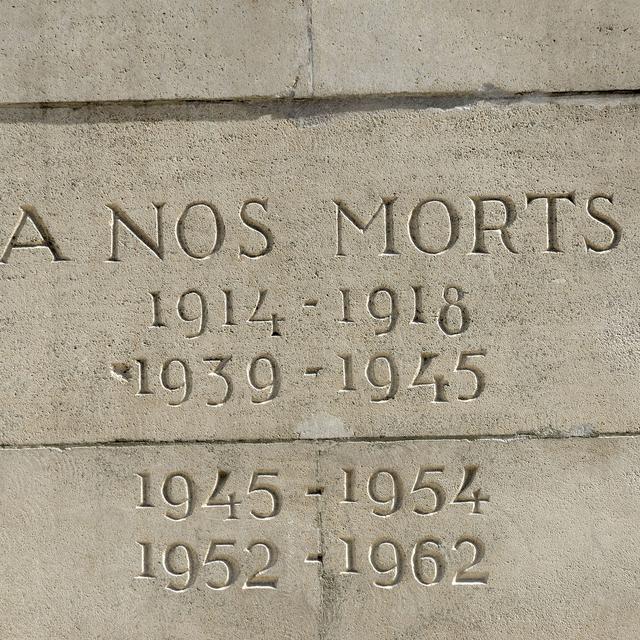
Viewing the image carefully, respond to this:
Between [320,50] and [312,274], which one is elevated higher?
[320,50]

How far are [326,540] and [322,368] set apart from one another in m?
0.65

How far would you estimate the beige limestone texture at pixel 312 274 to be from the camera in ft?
10.6

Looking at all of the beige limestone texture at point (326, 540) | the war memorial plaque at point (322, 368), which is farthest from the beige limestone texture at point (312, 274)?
the beige limestone texture at point (326, 540)

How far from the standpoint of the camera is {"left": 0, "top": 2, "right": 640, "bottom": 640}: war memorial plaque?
323 centimetres

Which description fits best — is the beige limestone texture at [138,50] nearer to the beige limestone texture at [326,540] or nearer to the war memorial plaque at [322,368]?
the war memorial plaque at [322,368]

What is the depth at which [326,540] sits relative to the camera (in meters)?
3.24

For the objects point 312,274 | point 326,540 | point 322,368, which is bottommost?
point 326,540

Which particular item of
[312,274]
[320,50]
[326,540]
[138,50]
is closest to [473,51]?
[320,50]

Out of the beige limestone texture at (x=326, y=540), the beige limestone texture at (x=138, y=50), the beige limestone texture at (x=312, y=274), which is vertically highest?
the beige limestone texture at (x=138, y=50)

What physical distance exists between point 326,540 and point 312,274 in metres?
1.01

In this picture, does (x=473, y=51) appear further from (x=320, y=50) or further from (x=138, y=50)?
(x=138, y=50)

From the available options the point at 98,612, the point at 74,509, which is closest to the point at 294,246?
the point at 74,509

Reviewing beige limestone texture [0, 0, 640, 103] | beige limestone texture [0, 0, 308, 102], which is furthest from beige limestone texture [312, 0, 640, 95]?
beige limestone texture [0, 0, 308, 102]

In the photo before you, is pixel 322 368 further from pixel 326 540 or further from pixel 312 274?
pixel 326 540
